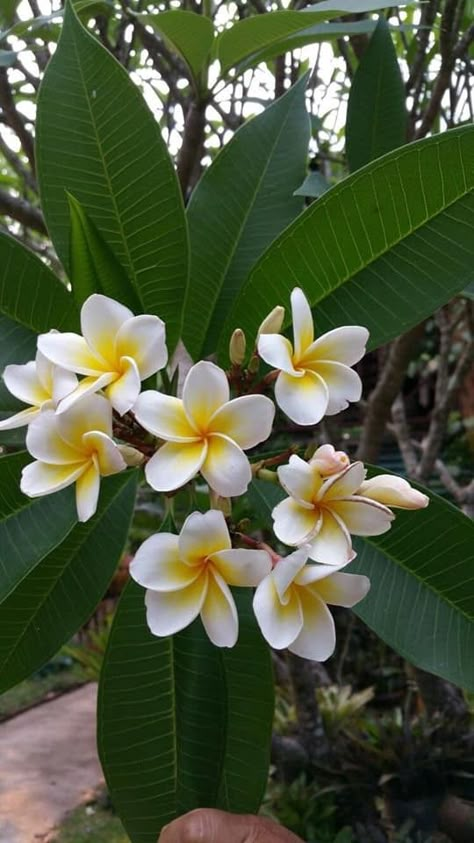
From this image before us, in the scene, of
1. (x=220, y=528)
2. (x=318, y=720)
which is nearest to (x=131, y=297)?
(x=220, y=528)

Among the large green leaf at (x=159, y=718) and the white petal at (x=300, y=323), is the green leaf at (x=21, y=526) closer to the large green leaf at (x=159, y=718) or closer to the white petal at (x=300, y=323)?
the large green leaf at (x=159, y=718)

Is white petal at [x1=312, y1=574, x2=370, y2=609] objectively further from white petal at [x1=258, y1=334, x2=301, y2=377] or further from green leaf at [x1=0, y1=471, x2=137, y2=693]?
green leaf at [x1=0, y1=471, x2=137, y2=693]

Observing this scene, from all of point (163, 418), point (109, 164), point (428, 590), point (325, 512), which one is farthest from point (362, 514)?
point (109, 164)

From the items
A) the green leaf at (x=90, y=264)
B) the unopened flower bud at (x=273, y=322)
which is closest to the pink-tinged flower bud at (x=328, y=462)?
the unopened flower bud at (x=273, y=322)

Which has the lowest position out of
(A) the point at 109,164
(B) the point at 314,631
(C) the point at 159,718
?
(C) the point at 159,718

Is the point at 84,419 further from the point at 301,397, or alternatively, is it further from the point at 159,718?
the point at 159,718

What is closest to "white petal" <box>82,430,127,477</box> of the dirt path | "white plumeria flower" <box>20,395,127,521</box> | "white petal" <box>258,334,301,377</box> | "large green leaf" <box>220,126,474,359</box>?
"white plumeria flower" <box>20,395,127,521</box>
